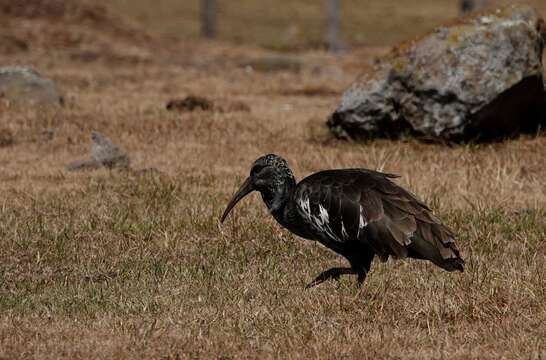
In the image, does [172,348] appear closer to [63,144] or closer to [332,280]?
[332,280]

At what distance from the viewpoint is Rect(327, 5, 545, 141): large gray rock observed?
1324 cm

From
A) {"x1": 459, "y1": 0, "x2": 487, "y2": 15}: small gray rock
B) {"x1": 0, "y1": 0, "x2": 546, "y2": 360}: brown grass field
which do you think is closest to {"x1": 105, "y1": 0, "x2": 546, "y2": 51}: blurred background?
{"x1": 459, "y1": 0, "x2": 487, "y2": 15}: small gray rock

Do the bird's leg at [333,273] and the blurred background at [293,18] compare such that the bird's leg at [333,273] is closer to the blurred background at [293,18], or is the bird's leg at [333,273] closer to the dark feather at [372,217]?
the dark feather at [372,217]

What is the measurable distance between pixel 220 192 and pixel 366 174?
3.70 meters

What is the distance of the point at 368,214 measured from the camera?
6836mm

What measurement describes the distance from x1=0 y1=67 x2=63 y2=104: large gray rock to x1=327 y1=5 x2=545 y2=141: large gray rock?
5139 millimetres

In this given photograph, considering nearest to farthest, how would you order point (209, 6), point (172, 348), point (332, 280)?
point (172, 348) < point (332, 280) < point (209, 6)

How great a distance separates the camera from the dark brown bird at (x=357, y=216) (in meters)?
6.68

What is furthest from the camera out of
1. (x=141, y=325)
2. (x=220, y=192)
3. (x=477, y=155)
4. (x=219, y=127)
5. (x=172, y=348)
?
(x=219, y=127)

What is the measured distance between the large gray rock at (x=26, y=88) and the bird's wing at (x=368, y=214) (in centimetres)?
1014

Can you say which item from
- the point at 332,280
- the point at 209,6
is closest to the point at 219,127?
the point at 332,280

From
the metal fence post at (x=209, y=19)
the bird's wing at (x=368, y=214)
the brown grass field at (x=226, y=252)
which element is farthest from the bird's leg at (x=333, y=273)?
the metal fence post at (x=209, y=19)

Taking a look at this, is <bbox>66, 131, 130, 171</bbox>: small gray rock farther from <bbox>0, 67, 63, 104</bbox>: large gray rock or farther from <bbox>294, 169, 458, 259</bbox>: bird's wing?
<bbox>294, 169, 458, 259</bbox>: bird's wing

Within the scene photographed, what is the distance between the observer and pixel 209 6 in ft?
129
